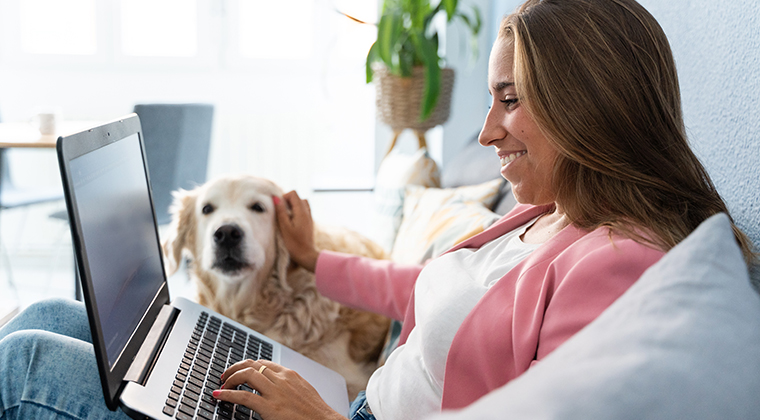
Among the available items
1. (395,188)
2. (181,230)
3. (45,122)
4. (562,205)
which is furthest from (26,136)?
(562,205)

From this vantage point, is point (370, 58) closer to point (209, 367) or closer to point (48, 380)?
point (209, 367)

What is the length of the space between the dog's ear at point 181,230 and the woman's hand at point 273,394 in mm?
678

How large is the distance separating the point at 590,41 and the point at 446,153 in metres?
2.83

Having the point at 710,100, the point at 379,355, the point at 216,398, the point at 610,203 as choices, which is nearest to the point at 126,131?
the point at 216,398

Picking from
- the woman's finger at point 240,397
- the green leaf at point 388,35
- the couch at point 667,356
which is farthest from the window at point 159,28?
the couch at point 667,356

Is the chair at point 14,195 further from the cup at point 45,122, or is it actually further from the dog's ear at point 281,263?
the dog's ear at point 281,263

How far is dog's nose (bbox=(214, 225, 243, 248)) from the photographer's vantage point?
1263 millimetres

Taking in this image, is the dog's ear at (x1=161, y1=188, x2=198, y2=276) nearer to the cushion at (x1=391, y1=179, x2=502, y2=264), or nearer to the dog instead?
the dog

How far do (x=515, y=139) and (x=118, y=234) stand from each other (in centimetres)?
59

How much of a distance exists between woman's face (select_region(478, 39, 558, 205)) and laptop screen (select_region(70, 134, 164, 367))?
1.79ft

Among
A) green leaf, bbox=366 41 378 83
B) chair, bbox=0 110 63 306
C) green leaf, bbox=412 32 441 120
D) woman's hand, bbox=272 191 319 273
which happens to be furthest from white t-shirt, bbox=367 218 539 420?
chair, bbox=0 110 63 306

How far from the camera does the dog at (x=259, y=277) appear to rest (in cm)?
129

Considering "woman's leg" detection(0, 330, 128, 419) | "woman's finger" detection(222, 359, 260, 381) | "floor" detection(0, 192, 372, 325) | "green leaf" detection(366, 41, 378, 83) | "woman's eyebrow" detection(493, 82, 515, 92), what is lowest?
"floor" detection(0, 192, 372, 325)

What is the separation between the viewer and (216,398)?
726 millimetres
